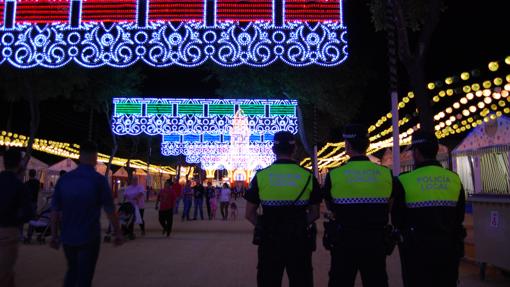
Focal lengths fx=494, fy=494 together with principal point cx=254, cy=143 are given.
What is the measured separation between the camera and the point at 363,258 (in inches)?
162

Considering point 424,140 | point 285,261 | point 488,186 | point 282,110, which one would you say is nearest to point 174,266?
point 285,261

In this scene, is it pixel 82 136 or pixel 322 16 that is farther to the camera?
pixel 82 136

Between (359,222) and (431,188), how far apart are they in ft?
2.28

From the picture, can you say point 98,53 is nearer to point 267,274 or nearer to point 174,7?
point 174,7

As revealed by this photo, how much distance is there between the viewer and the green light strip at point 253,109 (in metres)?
15.9

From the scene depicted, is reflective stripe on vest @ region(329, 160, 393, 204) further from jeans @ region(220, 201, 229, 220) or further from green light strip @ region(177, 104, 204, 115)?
jeans @ region(220, 201, 229, 220)

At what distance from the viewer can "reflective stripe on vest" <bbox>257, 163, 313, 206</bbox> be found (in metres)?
4.27

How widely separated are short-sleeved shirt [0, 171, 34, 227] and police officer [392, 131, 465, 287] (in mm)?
3601

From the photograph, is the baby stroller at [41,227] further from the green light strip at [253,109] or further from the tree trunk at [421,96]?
the tree trunk at [421,96]

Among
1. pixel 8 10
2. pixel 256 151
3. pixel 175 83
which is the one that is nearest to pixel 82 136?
pixel 175 83

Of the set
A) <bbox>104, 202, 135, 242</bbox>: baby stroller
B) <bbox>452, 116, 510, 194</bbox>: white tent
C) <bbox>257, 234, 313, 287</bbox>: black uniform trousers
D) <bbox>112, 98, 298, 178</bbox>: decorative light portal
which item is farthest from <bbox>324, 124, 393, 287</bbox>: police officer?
<bbox>112, 98, 298, 178</bbox>: decorative light portal

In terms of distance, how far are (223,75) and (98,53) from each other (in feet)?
33.8

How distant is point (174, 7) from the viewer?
10.5 metres

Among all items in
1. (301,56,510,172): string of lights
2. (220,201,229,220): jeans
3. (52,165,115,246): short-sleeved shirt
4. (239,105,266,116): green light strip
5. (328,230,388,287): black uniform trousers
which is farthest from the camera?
(220,201,229,220): jeans
